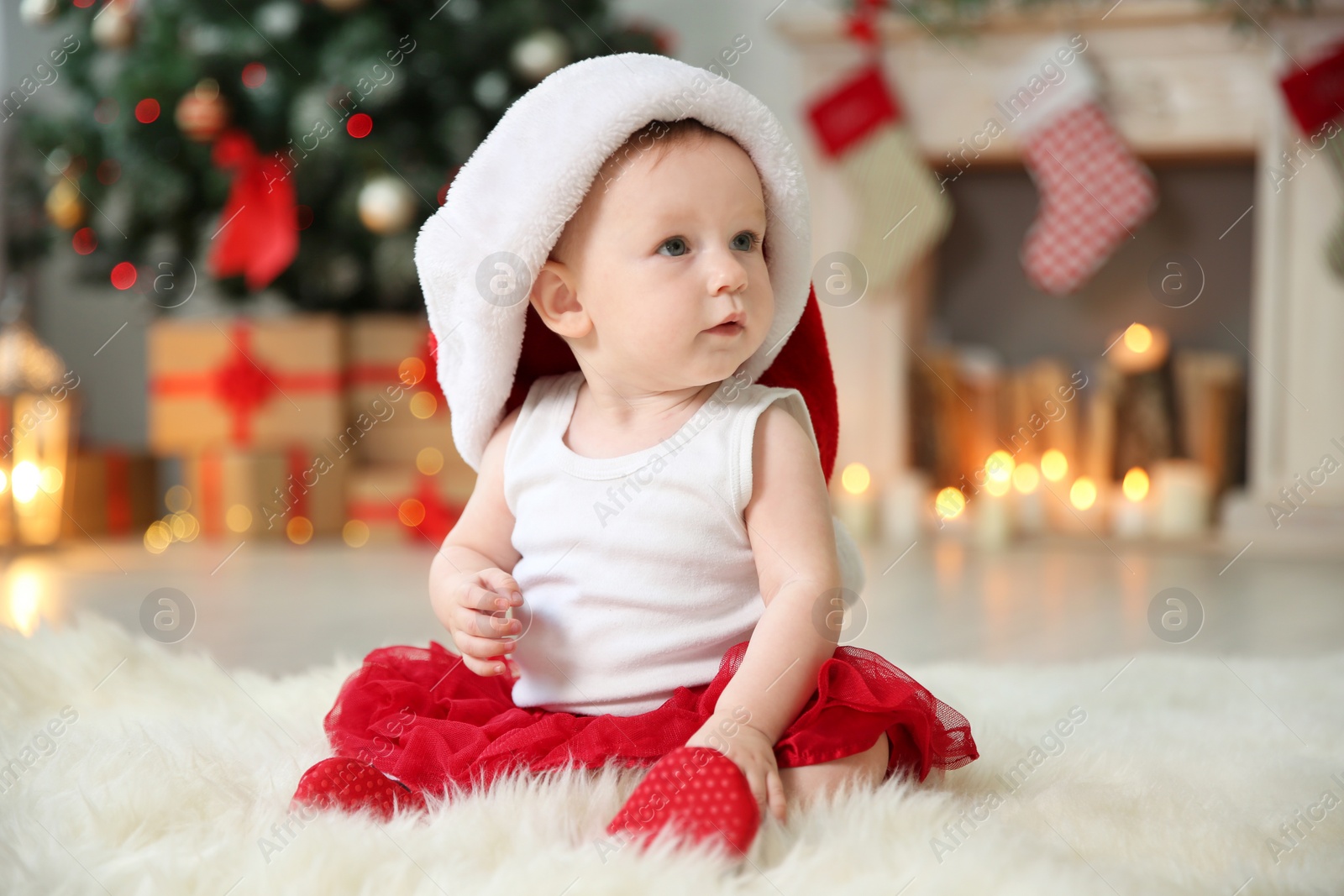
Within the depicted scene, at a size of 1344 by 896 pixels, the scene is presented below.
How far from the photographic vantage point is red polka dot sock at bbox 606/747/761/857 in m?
0.67

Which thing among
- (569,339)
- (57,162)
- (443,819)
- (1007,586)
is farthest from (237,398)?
(443,819)

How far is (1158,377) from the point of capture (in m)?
2.72

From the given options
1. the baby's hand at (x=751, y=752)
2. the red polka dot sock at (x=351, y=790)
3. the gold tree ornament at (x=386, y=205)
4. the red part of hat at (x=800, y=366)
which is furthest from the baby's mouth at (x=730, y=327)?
the gold tree ornament at (x=386, y=205)

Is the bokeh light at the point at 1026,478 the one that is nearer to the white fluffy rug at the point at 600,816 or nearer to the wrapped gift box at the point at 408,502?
the wrapped gift box at the point at 408,502

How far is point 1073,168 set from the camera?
8.52 ft

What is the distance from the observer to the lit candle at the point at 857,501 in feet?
8.84

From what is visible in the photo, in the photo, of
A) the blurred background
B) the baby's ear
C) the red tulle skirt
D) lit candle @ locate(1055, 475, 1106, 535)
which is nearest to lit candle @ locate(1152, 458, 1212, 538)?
the blurred background

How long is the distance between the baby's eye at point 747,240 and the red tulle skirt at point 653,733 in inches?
11.0

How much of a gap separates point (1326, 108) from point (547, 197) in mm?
2180

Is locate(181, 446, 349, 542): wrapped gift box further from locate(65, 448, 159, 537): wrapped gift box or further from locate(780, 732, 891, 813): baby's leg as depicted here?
locate(780, 732, 891, 813): baby's leg

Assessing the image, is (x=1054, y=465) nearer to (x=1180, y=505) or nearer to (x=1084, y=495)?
(x=1084, y=495)

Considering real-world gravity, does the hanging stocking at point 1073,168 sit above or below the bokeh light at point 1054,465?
above

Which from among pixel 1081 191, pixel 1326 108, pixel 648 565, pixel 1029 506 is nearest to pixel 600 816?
pixel 648 565

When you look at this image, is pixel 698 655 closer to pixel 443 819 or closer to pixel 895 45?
pixel 443 819
